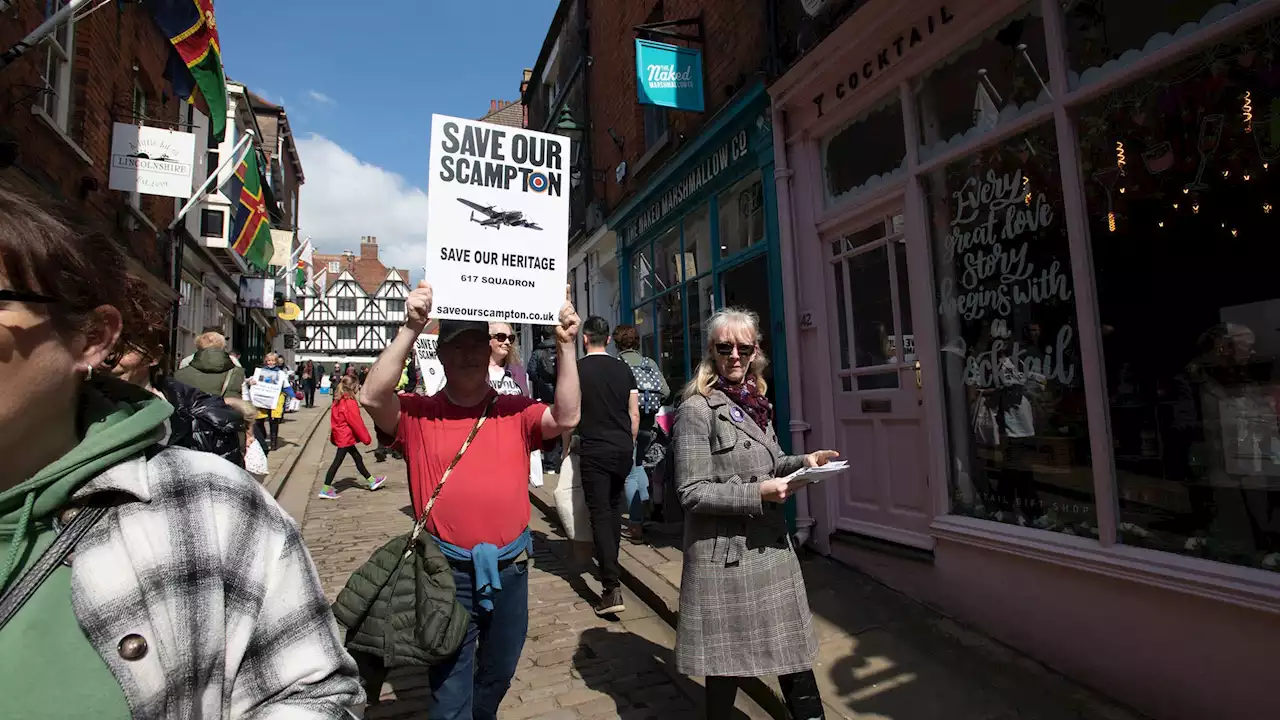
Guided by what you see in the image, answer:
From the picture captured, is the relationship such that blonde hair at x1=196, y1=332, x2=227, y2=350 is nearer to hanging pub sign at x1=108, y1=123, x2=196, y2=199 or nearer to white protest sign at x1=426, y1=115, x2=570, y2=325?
white protest sign at x1=426, y1=115, x2=570, y2=325

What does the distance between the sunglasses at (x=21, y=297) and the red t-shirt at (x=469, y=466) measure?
155cm

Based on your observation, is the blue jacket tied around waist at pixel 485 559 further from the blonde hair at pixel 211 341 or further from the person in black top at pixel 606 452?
the blonde hair at pixel 211 341

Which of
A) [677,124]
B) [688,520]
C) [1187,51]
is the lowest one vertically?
[688,520]

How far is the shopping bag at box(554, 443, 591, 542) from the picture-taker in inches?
188

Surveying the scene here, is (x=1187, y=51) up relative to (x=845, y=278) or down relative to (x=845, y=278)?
up

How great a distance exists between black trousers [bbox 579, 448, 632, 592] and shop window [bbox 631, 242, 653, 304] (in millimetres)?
4924

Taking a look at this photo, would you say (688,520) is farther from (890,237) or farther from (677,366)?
(677,366)

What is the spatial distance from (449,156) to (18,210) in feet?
5.95

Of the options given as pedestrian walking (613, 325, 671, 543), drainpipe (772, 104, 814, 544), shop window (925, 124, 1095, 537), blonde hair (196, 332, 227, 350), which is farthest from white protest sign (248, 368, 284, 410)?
shop window (925, 124, 1095, 537)

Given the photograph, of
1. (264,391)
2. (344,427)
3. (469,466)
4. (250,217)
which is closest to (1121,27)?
(469,466)

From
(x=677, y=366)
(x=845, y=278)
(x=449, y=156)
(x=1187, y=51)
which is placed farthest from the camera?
(x=677, y=366)

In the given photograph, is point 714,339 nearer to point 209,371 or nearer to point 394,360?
point 394,360

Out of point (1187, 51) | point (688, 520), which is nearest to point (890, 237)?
point (1187, 51)

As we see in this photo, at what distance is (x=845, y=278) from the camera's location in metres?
5.21
